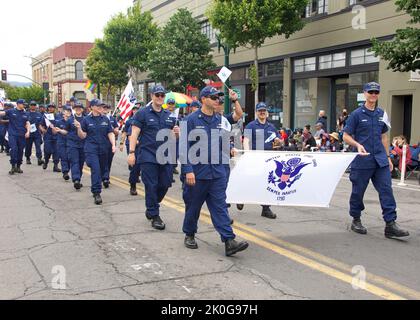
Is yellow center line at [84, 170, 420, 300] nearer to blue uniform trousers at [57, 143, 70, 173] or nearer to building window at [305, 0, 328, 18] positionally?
blue uniform trousers at [57, 143, 70, 173]

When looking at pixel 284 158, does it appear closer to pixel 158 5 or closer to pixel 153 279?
pixel 153 279

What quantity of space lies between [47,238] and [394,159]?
10197mm

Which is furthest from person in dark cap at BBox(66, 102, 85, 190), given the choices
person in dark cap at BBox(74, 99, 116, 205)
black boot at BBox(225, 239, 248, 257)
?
black boot at BBox(225, 239, 248, 257)

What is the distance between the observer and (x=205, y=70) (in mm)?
28609

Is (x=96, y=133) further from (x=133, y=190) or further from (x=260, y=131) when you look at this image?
(x=260, y=131)

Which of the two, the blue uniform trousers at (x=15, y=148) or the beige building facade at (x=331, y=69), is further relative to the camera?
the beige building facade at (x=331, y=69)

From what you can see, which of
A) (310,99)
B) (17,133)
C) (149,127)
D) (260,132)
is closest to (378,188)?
(260,132)

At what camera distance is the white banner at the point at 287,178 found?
21.8ft

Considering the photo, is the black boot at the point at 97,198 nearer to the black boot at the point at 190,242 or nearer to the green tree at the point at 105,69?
the black boot at the point at 190,242

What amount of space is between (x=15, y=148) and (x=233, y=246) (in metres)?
9.57

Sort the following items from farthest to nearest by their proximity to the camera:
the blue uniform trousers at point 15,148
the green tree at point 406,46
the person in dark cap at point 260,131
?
1. the blue uniform trousers at point 15,148
2. the green tree at point 406,46
3. the person in dark cap at point 260,131

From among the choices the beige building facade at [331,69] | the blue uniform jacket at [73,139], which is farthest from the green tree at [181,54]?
the blue uniform jacket at [73,139]

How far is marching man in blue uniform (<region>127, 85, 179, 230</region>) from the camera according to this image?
7.01 meters

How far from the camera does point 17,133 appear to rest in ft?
43.9
